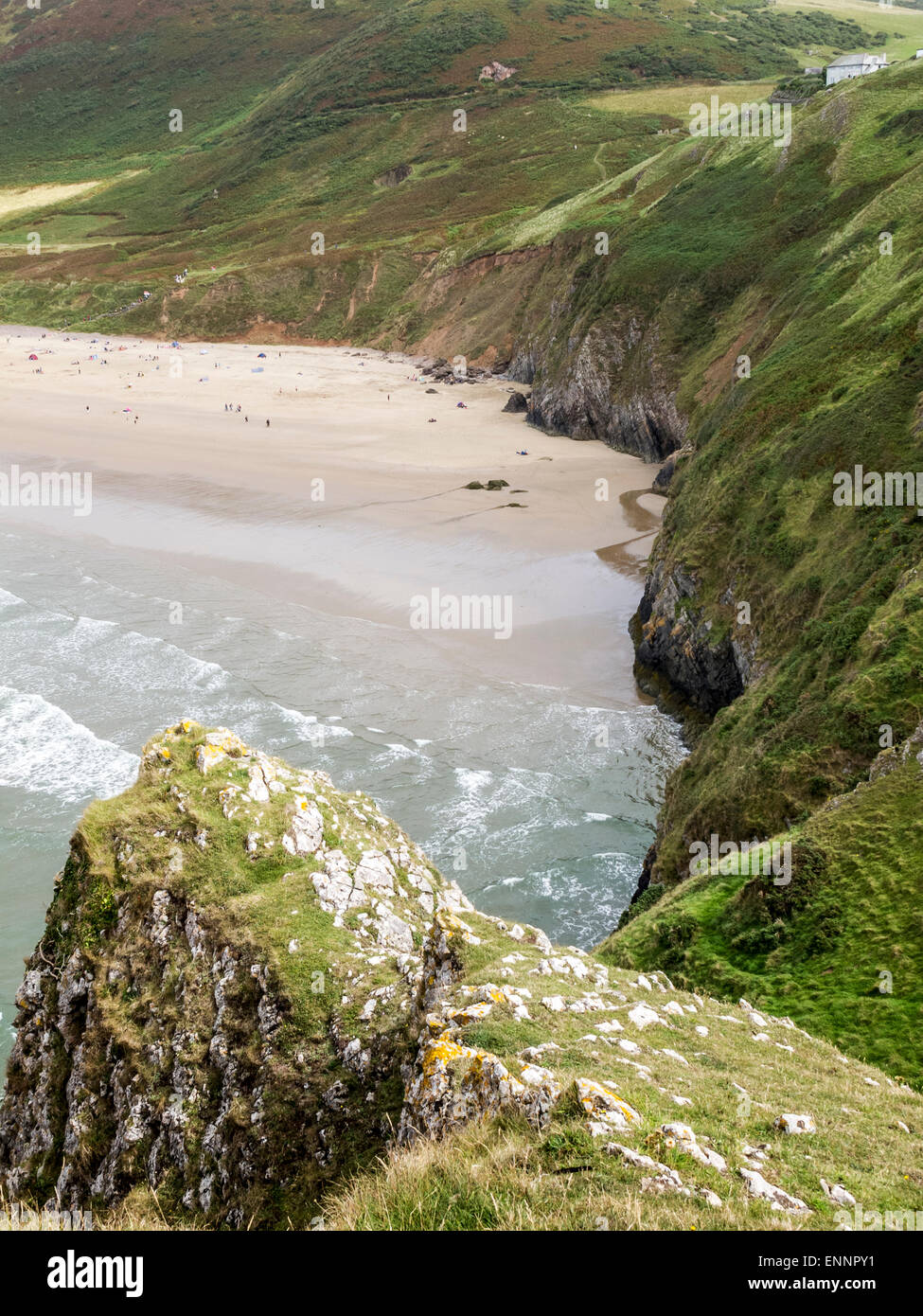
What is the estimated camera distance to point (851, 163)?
55.7 meters

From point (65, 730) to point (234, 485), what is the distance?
102 feet

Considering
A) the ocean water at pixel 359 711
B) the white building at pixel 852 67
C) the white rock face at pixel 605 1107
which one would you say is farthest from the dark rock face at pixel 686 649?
the white building at pixel 852 67

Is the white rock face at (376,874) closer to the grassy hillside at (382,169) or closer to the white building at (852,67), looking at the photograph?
the white building at (852,67)

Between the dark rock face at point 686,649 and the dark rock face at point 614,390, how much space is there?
26.6 m

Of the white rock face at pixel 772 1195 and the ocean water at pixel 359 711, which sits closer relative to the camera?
the white rock face at pixel 772 1195

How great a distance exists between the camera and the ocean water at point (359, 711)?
2483cm

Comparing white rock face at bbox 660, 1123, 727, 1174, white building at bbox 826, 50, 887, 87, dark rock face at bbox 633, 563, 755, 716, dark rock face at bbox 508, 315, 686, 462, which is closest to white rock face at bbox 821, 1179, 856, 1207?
white rock face at bbox 660, 1123, 727, 1174

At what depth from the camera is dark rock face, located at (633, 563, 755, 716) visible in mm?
29875

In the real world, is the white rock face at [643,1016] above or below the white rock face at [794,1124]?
below

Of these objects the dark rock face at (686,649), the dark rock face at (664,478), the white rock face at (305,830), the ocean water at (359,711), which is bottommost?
the ocean water at (359,711)

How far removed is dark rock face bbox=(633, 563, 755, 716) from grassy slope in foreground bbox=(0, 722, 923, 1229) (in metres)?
17.0

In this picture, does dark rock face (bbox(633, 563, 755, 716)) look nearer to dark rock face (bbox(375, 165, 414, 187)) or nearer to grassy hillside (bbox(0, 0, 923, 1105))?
grassy hillside (bbox(0, 0, 923, 1105))

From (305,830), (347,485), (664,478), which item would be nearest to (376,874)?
(305,830)
